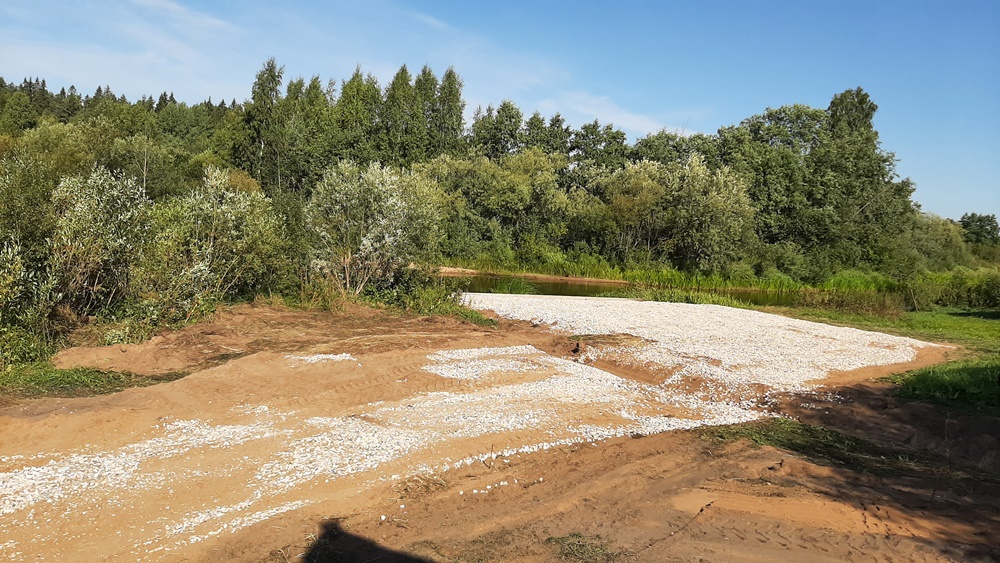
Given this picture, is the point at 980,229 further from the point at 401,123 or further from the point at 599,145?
the point at 401,123

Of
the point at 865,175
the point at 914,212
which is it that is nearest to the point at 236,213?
the point at 865,175

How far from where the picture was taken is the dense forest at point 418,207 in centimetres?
1284

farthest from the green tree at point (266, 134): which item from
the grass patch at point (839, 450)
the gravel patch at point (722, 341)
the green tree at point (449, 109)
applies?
the grass patch at point (839, 450)

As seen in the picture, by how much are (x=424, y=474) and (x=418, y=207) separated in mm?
12893

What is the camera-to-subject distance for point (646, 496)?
6.77 metres

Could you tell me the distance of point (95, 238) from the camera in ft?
40.2

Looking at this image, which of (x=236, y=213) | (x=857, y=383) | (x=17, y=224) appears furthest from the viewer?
(x=236, y=213)

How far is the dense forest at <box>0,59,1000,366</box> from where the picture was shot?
42.1ft

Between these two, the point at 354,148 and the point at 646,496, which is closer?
the point at 646,496

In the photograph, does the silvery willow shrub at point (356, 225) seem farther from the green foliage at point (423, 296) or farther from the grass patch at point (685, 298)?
the grass patch at point (685, 298)

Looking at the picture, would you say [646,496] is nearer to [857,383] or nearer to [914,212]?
[857,383]

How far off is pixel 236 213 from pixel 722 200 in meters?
34.0

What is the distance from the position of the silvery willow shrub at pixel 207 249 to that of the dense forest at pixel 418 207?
59 millimetres

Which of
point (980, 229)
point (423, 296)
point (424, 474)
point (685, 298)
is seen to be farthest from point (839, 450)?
point (980, 229)
